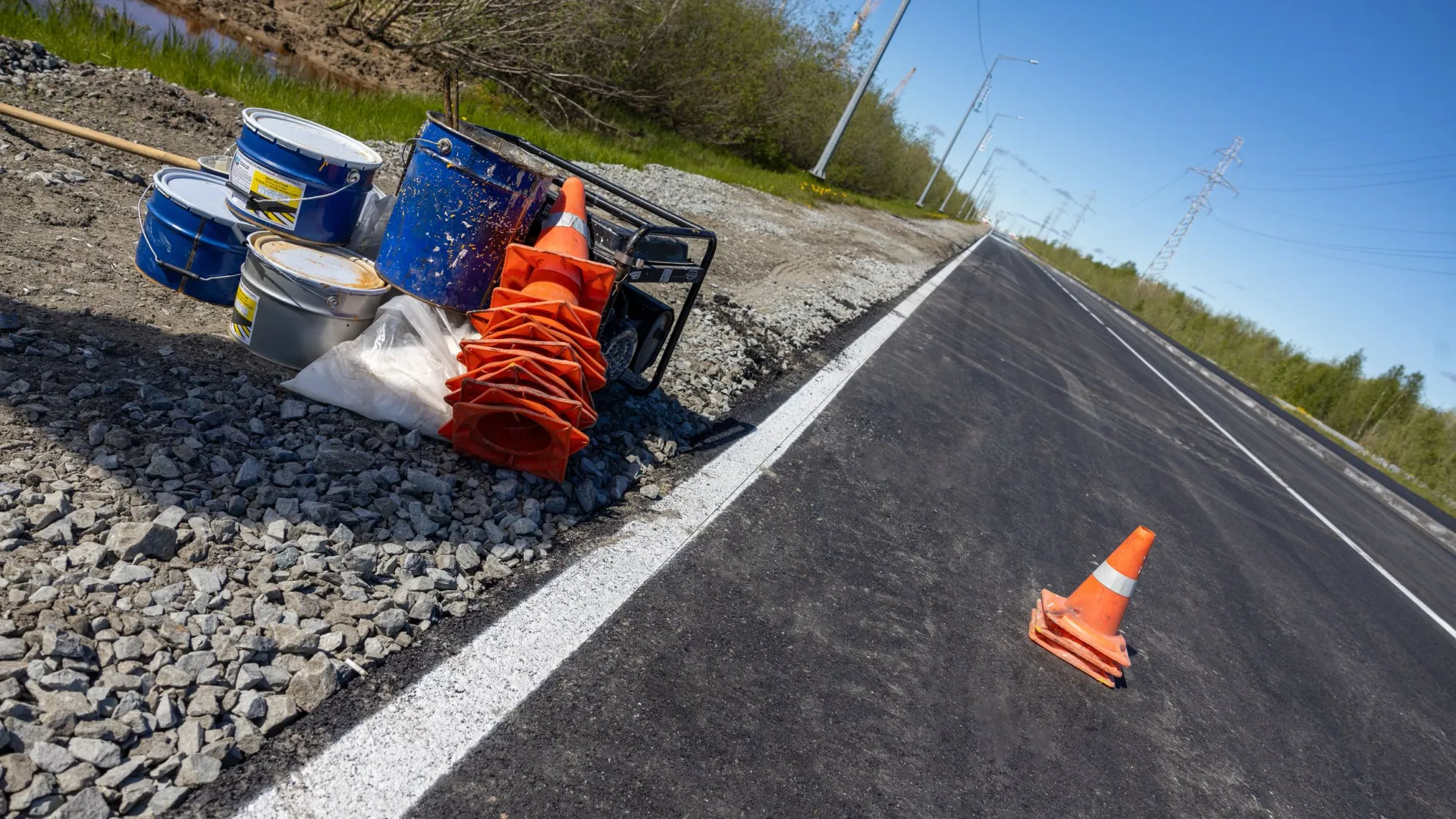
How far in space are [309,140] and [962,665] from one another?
3824mm

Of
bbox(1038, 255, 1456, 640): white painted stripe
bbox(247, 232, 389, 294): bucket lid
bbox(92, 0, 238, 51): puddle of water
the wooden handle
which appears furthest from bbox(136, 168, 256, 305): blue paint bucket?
bbox(1038, 255, 1456, 640): white painted stripe

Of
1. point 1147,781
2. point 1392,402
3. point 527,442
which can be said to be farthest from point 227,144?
point 1392,402

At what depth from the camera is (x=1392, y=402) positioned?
24688 millimetres

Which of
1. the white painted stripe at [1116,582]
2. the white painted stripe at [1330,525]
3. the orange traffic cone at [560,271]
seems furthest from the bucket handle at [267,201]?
the white painted stripe at [1330,525]

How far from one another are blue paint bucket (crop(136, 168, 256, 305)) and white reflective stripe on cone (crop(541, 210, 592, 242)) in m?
1.38

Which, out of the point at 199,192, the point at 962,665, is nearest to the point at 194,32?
the point at 199,192

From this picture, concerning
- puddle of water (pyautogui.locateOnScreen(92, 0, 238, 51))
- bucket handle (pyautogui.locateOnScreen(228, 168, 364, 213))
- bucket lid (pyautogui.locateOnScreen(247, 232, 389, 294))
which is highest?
bucket handle (pyautogui.locateOnScreen(228, 168, 364, 213))

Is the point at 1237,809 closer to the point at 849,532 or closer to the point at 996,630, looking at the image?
the point at 996,630

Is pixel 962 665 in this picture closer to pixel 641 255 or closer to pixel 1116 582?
pixel 1116 582

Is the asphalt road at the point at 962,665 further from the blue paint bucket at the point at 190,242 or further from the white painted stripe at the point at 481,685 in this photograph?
the blue paint bucket at the point at 190,242

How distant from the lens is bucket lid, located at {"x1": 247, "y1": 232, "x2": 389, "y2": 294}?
3432 millimetres

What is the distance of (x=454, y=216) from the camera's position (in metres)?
3.62

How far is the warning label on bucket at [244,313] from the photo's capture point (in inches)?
138

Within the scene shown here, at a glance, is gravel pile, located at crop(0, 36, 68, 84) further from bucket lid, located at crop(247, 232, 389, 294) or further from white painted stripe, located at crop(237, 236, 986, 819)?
white painted stripe, located at crop(237, 236, 986, 819)
